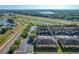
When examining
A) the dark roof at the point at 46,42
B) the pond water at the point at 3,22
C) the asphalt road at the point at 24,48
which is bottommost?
the asphalt road at the point at 24,48

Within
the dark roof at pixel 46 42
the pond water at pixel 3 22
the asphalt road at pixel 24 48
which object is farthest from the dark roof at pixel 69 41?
the pond water at pixel 3 22

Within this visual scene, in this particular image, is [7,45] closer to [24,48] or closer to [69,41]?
[24,48]

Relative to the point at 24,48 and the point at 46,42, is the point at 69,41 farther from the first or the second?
the point at 24,48

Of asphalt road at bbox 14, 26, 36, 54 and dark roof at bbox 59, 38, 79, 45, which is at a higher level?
dark roof at bbox 59, 38, 79, 45

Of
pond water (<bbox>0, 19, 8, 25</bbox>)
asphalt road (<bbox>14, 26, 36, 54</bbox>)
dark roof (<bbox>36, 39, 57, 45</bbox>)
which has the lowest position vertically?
asphalt road (<bbox>14, 26, 36, 54</bbox>)

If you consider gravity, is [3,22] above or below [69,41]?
above

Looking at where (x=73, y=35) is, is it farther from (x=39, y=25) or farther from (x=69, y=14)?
(x=39, y=25)

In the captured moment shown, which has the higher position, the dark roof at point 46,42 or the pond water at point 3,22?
the pond water at point 3,22

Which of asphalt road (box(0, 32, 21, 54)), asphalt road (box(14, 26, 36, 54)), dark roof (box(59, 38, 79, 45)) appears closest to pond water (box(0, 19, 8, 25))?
asphalt road (box(0, 32, 21, 54))

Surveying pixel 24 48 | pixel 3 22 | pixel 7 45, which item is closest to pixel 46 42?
pixel 24 48

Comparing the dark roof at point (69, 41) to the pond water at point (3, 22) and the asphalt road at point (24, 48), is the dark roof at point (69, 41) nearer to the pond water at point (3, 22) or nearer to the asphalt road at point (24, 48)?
the asphalt road at point (24, 48)

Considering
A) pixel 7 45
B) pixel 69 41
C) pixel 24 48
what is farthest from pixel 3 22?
pixel 69 41

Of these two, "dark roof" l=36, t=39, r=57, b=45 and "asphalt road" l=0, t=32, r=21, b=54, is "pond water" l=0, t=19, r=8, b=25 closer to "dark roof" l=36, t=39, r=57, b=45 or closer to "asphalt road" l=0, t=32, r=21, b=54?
"asphalt road" l=0, t=32, r=21, b=54
